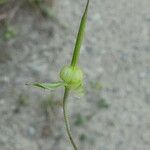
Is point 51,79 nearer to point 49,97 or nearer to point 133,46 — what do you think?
point 49,97

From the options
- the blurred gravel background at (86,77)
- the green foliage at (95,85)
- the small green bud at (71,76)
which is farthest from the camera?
the green foliage at (95,85)

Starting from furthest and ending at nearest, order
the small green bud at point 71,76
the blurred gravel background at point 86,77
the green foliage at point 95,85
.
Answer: the green foliage at point 95,85
the blurred gravel background at point 86,77
the small green bud at point 71,76

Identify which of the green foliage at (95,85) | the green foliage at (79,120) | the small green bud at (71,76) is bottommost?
the green foliage at (79,120)

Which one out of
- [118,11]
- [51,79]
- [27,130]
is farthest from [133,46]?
[27,130]

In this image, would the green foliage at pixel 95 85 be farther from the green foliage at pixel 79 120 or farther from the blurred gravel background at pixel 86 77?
the green foliage at pixel 79 120

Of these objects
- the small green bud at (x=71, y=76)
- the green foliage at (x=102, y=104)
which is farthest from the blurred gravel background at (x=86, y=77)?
the small green bud at (x=71, y=76)

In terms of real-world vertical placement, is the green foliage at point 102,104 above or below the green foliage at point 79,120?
above
